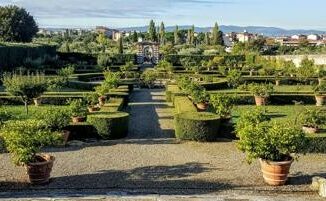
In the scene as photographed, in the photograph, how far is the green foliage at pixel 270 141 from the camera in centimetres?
1003

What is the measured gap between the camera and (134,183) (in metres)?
10.2

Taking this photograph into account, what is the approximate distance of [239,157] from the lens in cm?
1243

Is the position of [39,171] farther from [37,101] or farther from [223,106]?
[37,101]

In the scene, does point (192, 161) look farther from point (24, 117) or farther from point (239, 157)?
point (24, 117)

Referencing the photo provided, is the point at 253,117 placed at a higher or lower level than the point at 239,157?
higher

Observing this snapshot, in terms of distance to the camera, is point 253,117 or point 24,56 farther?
point 24,56

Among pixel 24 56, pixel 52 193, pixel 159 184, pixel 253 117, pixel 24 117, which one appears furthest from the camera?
pixel 24 56

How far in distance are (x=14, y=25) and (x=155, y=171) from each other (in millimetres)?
48697

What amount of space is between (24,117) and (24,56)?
2476 cm

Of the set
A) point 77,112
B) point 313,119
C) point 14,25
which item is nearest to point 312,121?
point 313,119

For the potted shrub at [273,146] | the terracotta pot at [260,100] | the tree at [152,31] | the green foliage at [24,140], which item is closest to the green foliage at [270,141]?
the potted shrub at [273,146]

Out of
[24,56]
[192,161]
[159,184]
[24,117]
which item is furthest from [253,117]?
[24,56]

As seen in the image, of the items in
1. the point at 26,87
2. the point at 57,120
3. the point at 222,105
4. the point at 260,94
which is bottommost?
the point at 260,94

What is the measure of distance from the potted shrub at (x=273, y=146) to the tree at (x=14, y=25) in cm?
4940
